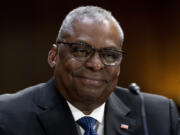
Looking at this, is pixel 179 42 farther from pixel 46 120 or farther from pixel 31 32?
pixel 46 120

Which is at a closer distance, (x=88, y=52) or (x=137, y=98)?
(x=88, y=52)

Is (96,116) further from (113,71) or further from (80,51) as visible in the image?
(80,51)

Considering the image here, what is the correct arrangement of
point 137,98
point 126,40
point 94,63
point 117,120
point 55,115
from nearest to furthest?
point 94,63 < point 55,115 < point 117,120 < point 137,98 < point 126,40

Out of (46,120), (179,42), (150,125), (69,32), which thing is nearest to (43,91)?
(46,120)

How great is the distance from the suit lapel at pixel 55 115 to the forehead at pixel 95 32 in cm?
33

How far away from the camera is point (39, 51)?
16.1ft

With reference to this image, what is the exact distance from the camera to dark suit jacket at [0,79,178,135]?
193 cm

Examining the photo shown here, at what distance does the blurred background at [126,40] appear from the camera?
15.9 feet

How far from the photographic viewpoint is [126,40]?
502 cm

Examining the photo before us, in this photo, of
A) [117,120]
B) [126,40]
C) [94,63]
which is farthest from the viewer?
[126,40]

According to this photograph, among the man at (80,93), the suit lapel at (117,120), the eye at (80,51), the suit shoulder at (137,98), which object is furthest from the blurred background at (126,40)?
the eye at (80,51)

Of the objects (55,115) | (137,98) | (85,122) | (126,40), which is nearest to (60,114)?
(55,115)

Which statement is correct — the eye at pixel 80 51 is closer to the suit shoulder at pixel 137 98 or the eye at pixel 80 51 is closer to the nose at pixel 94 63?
the nose at pixel 94 63

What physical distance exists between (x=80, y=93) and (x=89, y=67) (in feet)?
0.44
